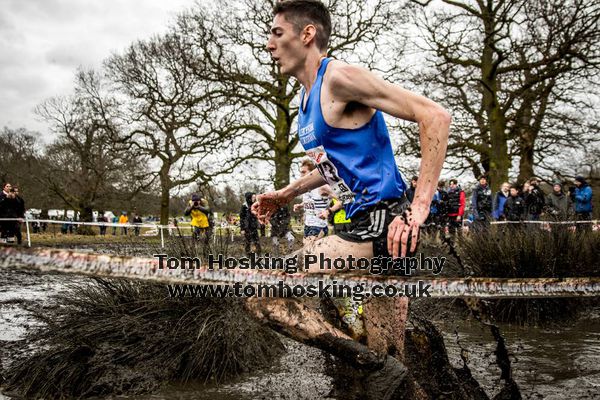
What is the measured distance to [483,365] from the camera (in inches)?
157

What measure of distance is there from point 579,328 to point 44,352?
526 centimetres

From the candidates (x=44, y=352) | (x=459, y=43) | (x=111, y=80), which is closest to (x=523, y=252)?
(x=44, y=352)

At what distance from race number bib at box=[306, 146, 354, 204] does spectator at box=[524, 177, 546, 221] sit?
10.3 meters

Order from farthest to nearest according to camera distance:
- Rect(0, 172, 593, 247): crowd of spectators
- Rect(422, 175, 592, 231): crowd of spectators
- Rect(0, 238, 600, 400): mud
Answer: Rect(422, 175, 592, 231): crowd of spectators, Rect(0, 172, 593, 247): crowd of spectators, Rect(0, 238, 600, 400): mud

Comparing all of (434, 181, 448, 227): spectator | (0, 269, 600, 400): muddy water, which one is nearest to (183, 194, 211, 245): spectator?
(434, 181, 448, 227): spectator

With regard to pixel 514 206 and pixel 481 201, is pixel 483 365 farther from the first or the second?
pixel 481 201

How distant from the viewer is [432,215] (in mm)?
12992

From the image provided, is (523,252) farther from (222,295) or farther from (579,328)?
(222,295)

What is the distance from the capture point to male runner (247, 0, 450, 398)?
1.87 meters

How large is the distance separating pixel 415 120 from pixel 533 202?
10.9m

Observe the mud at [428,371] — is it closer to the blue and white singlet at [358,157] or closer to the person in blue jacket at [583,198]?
the blue and white singlet at [358,157]

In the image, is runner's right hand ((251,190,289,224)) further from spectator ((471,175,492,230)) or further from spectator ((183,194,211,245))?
spectator ((471,175,492,230))

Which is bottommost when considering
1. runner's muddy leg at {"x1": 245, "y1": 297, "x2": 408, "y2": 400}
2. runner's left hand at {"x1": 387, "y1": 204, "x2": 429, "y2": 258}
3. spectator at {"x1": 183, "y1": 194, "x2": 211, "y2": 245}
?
runner's muddy leg at {"x1": 245, "y1": 297, "x2": 408, "y2": 400}

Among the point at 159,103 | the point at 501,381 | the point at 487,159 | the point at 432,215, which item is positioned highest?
the point at 159,103
